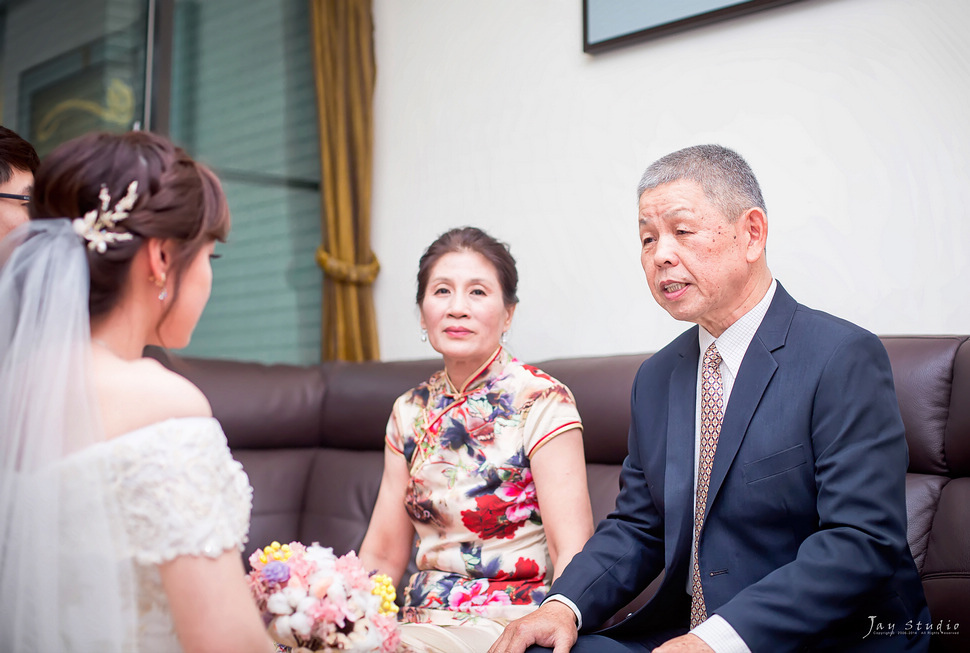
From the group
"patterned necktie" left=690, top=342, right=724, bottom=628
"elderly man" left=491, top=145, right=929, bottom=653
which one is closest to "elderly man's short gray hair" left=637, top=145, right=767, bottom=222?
"elderly man" left=491, top=145, right=929, bottom=653

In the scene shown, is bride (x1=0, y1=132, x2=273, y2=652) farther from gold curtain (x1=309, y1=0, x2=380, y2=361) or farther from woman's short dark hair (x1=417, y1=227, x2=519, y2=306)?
gold curtain (x1=309, y1=0, x2=380, y2=361)

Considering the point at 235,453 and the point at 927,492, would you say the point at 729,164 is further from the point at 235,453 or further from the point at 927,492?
the point at 235,453

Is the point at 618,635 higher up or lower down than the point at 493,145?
lower down

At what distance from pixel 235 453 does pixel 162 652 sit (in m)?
1.77

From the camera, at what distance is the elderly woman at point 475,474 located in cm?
191

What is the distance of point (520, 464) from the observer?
1994 mm

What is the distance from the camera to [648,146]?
2.66 meters

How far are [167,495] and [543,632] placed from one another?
753 mm

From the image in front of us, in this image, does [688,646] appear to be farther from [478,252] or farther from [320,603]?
[478,252]

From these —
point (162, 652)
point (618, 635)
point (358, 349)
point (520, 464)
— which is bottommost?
point (618, 635)

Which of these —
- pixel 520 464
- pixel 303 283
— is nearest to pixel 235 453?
pixel 303 283

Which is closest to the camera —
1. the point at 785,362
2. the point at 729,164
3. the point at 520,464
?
the point at 785,362

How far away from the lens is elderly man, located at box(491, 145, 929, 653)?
4.36ft

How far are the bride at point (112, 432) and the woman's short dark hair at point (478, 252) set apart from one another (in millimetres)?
1037
